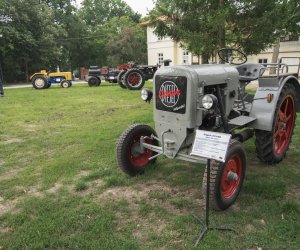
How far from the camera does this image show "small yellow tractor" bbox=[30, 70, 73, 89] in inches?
745

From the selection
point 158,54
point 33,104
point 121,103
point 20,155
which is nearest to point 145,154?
point 20,155

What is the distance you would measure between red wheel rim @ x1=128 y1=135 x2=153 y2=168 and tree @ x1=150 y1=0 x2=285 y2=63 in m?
7.78

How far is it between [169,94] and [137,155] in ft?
3.73

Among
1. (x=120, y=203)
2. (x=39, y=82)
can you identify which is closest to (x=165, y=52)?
(x=39, y=82)

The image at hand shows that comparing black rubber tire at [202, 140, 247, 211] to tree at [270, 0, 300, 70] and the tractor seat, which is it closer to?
the tractor seat

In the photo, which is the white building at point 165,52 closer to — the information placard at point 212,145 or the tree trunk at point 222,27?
the tree trunk at point 222,27

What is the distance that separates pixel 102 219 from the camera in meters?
3.31

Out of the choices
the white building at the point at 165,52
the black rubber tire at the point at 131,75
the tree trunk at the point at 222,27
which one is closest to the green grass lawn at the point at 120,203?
the tree trunk at the point at 222,27

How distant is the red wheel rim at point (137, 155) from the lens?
4391 millimetres

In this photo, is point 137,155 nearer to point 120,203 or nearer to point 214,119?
point 120,203

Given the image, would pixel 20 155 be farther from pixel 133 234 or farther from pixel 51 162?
pixel 133 234

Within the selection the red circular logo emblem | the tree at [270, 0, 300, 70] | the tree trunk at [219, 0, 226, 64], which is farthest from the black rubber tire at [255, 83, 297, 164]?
the tree at [270, 0, 300, 70]

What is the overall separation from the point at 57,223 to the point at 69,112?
6.72 meters

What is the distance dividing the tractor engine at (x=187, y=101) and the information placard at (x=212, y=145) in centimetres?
43
